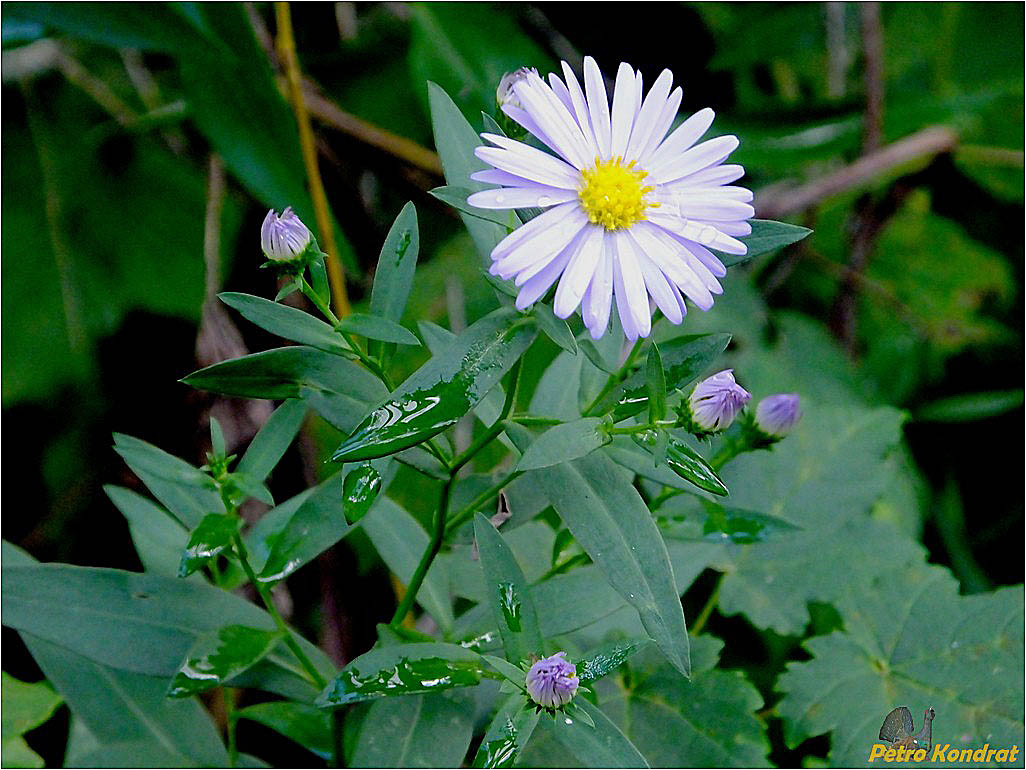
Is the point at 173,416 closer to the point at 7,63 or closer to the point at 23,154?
the point at 23,154

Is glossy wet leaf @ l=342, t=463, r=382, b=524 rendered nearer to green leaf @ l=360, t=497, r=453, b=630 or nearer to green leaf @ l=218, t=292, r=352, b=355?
green leaf @ l=218, t=292, r=352, b=355

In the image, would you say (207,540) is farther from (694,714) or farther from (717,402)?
(694,714)

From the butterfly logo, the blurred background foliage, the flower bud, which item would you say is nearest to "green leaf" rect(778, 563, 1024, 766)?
the butterfly logo

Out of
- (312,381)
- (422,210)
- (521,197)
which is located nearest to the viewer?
(521,197)

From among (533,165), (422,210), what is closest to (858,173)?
(422,210)

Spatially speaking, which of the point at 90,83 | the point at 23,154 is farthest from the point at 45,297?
the point at 90,83

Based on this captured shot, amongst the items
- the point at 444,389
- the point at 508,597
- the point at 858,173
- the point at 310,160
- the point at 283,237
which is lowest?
the point at 508,597
